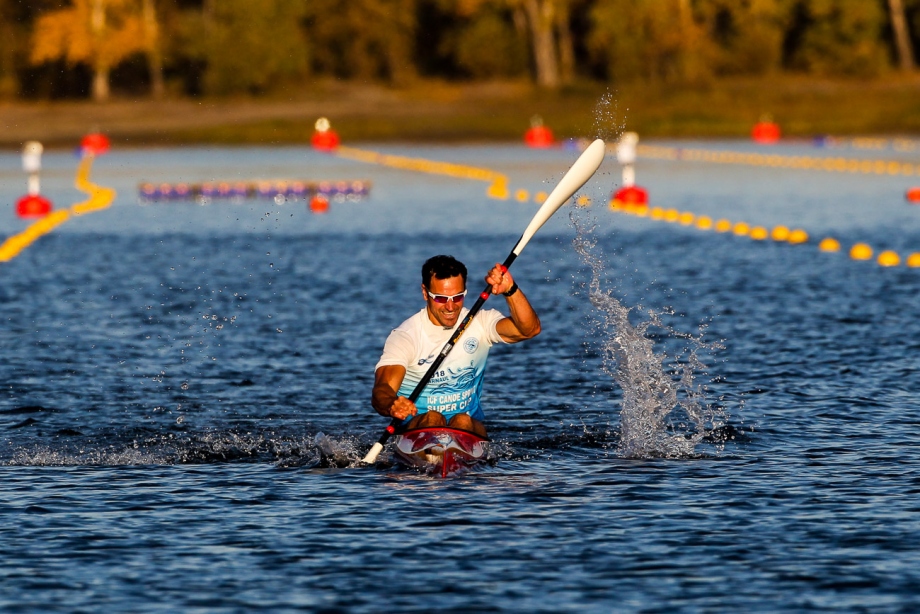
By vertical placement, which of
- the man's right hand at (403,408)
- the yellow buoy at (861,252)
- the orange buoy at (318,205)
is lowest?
the man's right hand at (403,408)

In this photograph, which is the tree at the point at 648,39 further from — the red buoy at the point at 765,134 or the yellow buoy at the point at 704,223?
the yellow buoy at the point at 704,223

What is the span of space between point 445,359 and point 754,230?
1968cm

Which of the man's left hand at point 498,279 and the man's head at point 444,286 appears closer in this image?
the man's left hand at point 498,279

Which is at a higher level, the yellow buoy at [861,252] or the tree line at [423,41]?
the tree line at [423,41]

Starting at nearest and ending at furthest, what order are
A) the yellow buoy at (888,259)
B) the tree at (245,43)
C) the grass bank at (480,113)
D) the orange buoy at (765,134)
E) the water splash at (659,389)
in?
the water splash at (659,389) → the yellow buoy at (888,259) → the orange buoy at (765,134) → the grass bank at (480,113) → the tree at (245,43)

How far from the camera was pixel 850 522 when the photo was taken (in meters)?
10.4

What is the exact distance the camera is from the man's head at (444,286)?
37.8 ft

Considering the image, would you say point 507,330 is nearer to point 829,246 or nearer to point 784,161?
point 829,246

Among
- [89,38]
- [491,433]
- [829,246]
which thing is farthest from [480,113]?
[491,433]

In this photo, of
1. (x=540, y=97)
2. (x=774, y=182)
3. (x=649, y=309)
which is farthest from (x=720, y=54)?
(x=649, y=309)

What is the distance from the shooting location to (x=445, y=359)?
12.0m

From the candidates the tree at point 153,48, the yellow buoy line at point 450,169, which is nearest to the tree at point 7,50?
the tree at point 153,48

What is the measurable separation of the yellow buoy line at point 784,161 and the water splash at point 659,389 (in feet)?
102

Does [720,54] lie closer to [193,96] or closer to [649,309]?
[193,96]
